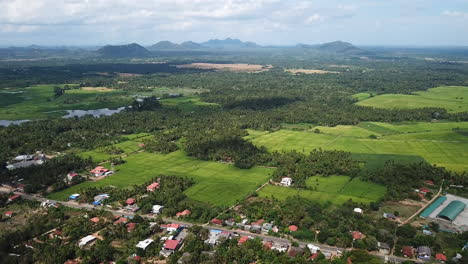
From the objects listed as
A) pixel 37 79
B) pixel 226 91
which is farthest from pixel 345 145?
pixel 37 79

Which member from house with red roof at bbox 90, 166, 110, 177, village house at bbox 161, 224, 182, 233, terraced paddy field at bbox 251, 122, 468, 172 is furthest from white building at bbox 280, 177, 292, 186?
house with red roof at bbox 90, 166, 110, 177

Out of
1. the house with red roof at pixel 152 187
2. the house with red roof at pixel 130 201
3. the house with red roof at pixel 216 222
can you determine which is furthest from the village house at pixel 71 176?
the house with red roof at pixel 216 222

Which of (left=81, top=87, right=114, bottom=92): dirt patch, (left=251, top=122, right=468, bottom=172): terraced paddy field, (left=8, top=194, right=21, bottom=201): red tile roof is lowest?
(left=8, top=194, right=21, bottom=201): red tile roof

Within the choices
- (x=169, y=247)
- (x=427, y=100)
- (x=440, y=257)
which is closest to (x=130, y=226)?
(x=169, y=247)

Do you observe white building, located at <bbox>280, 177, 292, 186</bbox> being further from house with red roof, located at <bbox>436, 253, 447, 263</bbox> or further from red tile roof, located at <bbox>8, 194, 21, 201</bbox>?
red tile roof, located at <bbox>8, 194, 21, 201</bbox>

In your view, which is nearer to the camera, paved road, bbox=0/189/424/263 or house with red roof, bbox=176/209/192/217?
paved road, bbox=0/189/424/263

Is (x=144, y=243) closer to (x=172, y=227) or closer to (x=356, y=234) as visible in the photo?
(x=172, y=227)
